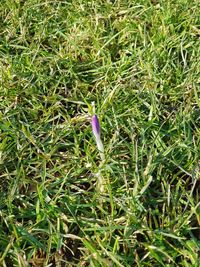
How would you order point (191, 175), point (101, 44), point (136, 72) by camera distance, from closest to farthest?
point (191, 175) < point (136, 72) < point (101, 44)

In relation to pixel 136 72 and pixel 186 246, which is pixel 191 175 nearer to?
pixel 186 246

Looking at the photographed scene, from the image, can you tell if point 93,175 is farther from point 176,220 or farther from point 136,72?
point 136,72

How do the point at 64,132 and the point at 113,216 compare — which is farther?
the point at 64,132

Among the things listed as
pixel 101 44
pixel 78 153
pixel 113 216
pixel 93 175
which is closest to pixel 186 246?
pixel 113 216

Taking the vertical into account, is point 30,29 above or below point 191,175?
above

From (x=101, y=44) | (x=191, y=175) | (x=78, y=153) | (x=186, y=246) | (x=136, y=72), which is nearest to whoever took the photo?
(x=186, y=246)

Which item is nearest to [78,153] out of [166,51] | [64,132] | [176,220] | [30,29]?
[64,132]
